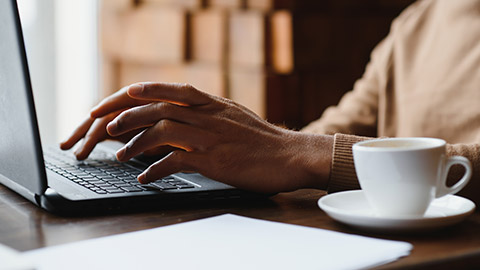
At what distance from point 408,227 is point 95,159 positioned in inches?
23.4

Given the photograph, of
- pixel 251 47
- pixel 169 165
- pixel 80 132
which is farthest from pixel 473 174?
pixel 251 47

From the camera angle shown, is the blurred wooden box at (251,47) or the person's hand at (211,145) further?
the blurred wooden box at (251,47)

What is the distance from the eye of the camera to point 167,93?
2.44ft

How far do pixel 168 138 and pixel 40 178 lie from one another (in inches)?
6.2

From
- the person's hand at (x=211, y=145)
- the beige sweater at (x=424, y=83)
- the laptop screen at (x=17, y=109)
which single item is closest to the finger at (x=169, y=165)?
the person's hand at (x=211, y=145)

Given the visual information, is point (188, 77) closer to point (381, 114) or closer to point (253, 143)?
point (381, 114)

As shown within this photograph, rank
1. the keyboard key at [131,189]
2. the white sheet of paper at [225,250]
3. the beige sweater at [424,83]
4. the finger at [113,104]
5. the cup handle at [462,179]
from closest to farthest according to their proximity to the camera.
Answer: the white sheet of paper at [225,250]
the cup handle at [462,179]
the keyboard key at [131,189]
the finger at [113,104]
the beige sweater at [424,83]

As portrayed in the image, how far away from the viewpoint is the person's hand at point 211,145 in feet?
2.40

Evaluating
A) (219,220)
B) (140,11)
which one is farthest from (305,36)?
(219,220)

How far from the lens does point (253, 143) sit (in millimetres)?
756

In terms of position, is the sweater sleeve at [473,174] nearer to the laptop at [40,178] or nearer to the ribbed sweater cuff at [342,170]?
the ribbed sweater cuff at [342,170]

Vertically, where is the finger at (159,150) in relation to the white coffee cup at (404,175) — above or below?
below

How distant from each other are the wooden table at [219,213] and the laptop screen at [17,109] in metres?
0.05

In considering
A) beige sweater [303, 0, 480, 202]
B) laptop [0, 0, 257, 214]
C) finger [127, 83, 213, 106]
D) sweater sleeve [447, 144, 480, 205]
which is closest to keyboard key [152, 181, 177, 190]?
laptop [0, 0, 257, 214]
